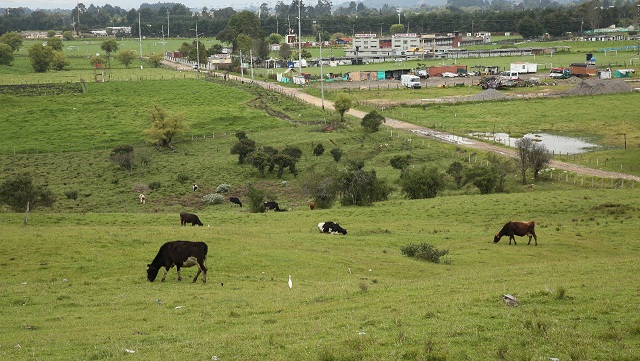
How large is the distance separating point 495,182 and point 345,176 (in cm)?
1050

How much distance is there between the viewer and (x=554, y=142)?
66.7 metres

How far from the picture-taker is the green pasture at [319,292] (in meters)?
12.5

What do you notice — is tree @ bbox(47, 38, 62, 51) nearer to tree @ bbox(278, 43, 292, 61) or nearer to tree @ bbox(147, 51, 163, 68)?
tree @ bbox(147, 51, 163, 68)

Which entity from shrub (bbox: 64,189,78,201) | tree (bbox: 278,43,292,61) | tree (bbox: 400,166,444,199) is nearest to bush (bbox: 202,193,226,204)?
shrub (bbox: 64,189,78,201)

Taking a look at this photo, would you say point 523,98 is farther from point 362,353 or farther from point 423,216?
point 362,353

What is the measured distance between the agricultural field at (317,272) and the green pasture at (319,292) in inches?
2.6

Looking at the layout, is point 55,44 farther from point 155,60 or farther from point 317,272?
point 317,272

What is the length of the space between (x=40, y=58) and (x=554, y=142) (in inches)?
3837

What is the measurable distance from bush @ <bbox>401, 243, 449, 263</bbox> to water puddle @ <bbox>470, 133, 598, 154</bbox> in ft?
125

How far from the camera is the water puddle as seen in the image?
62.4 meters

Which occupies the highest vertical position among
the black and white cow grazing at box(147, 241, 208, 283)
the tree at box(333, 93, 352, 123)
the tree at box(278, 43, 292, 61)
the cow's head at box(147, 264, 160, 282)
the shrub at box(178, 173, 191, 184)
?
the tree at box(278, 43, 292, 61)

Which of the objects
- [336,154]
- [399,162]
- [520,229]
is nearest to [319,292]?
[520,229]

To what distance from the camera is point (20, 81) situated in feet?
372

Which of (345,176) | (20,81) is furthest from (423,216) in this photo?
(20,81)
